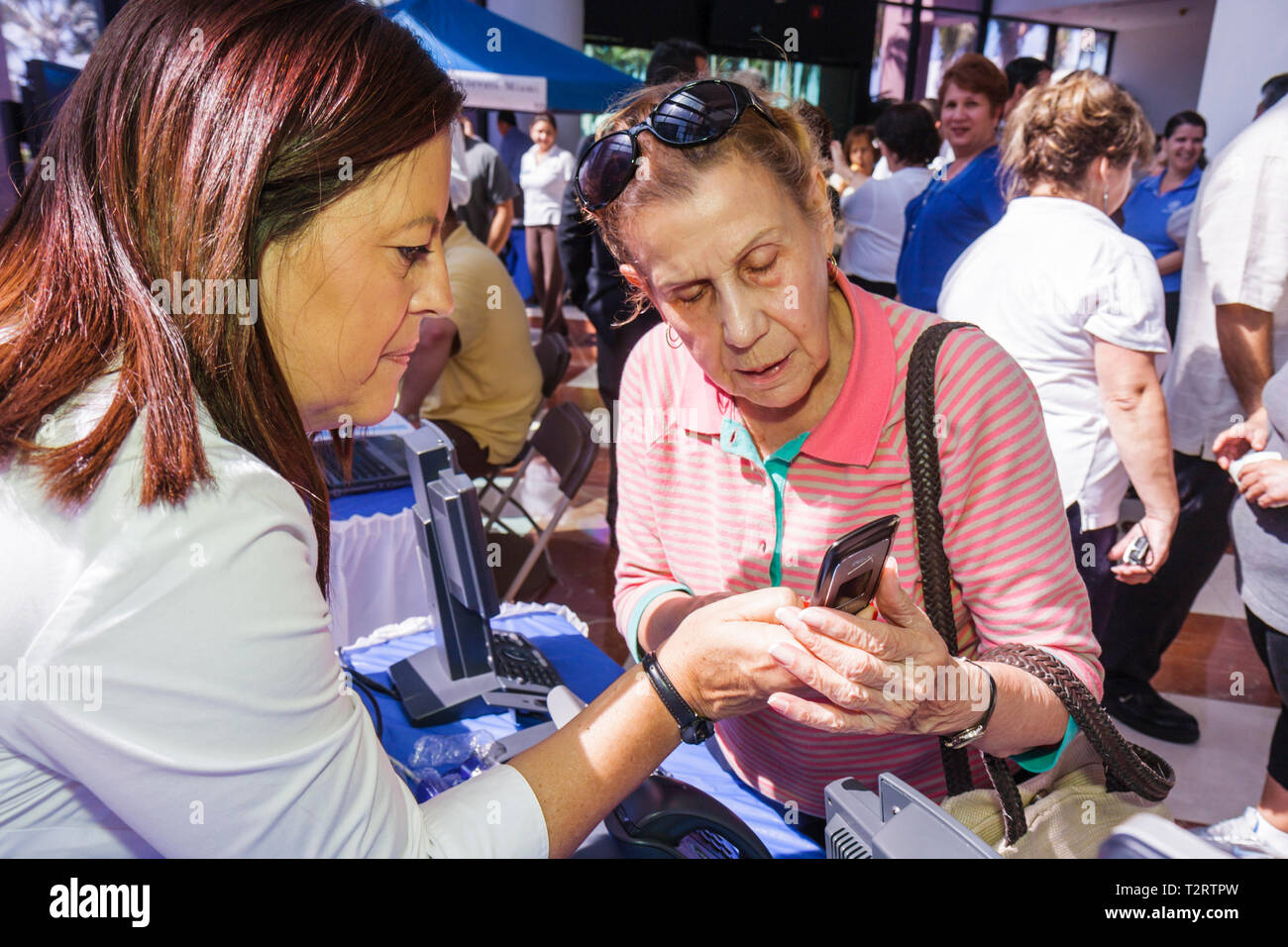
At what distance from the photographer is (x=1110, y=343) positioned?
6.68 feet

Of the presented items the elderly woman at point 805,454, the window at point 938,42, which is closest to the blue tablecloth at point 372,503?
the elderly woman at point 805,454

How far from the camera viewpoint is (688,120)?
109cm

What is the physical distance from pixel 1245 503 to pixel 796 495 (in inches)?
46.6

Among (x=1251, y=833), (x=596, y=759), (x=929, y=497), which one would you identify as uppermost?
(x=929, y=497)

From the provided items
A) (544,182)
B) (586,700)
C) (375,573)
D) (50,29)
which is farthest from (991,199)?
(50,29)

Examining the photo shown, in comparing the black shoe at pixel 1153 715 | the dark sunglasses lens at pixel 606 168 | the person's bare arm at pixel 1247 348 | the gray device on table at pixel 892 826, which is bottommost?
the black shoe at pixel 1153 715

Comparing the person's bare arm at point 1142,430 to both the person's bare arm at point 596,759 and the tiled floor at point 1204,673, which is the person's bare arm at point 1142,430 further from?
the person's bare arm at point 596,759

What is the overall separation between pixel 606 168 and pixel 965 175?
294 centimetres

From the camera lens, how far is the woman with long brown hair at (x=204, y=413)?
630 millimetres

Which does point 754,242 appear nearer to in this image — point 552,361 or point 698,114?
point 698,114

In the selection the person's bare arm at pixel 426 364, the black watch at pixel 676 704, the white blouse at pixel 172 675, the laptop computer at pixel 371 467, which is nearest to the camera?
the white blouse at pixel 172 675

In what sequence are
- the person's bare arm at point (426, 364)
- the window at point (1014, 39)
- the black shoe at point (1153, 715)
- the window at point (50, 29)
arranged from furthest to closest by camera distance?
the window at point (1014, 39) < the window at point (50, 29) < the person's bare arm at point (426, 364) < the black shoe at point (1153, 715)

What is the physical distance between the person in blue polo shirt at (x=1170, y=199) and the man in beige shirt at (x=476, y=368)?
345 centimetres
